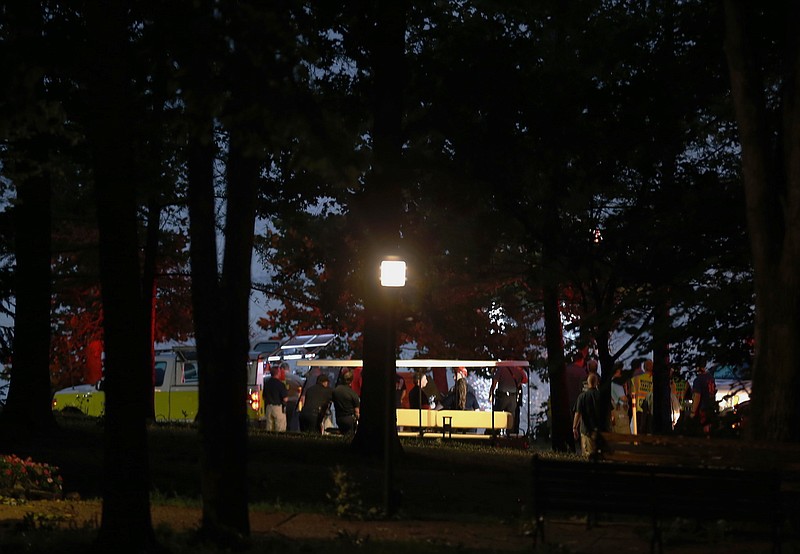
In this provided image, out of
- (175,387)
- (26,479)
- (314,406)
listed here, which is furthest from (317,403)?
(26,479)

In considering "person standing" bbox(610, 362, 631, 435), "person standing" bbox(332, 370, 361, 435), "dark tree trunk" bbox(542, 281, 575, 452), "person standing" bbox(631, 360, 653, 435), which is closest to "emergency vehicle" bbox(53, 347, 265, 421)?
"person standing" bbox(332, 370, 361, 435)

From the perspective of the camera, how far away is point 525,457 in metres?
24.6

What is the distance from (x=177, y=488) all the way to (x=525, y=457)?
948 cm

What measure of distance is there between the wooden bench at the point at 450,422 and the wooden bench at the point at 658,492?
698 inches

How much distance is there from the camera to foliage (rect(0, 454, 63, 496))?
14.7 meters

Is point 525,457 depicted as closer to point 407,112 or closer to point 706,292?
point 407,112

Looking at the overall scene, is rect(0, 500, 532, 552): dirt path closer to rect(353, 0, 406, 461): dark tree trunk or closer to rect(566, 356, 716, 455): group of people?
rect(566, 356, 716, 455): group of people

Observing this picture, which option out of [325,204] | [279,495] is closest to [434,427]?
[325,204]

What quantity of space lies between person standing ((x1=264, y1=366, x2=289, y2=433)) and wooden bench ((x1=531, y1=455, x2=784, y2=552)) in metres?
20.0

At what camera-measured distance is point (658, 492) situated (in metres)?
11.2

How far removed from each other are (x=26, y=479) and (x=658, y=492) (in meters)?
7.38

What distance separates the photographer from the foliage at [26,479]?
579 inches

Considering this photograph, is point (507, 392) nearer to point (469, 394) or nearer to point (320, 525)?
point (469, 394)

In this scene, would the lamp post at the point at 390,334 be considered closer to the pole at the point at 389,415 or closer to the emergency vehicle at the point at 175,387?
the pole at the point at 389,415
